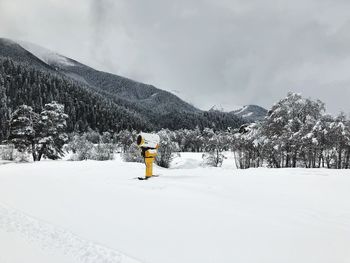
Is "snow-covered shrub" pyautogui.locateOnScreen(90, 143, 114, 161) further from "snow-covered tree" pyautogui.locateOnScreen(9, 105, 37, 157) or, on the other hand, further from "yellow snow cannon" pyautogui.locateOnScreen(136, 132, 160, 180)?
"yellow snow cannon" pyautogui.locateOnScreen(136, 132, 160, 180)

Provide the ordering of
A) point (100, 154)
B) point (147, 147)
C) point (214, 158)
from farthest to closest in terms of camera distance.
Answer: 1. point (100, 154)
2. point (214, 158)
3. point (147, 147)

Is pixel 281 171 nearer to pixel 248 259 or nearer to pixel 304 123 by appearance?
pixel 248 259

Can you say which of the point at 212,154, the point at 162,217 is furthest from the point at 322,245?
the point at 212,154

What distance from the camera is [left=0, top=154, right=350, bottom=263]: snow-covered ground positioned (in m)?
5.25

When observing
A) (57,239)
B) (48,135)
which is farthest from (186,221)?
(48,135)

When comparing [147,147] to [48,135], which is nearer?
[147,147]

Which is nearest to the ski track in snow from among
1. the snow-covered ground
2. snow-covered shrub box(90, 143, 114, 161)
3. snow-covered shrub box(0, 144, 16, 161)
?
the snow-covered ground

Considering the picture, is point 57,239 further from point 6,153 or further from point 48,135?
point 6,153

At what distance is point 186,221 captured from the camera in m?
6.67

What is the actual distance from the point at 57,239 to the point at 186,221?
2901 millimetres

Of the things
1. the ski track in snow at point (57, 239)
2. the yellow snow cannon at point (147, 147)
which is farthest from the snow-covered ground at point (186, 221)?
the yellow snow cannon at point (147, 147)

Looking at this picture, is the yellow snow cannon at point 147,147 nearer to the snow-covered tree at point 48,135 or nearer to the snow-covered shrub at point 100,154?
the snow-covered tree at point 48,135

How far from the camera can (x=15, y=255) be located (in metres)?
5.83

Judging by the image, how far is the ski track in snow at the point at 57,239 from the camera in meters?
5.42
